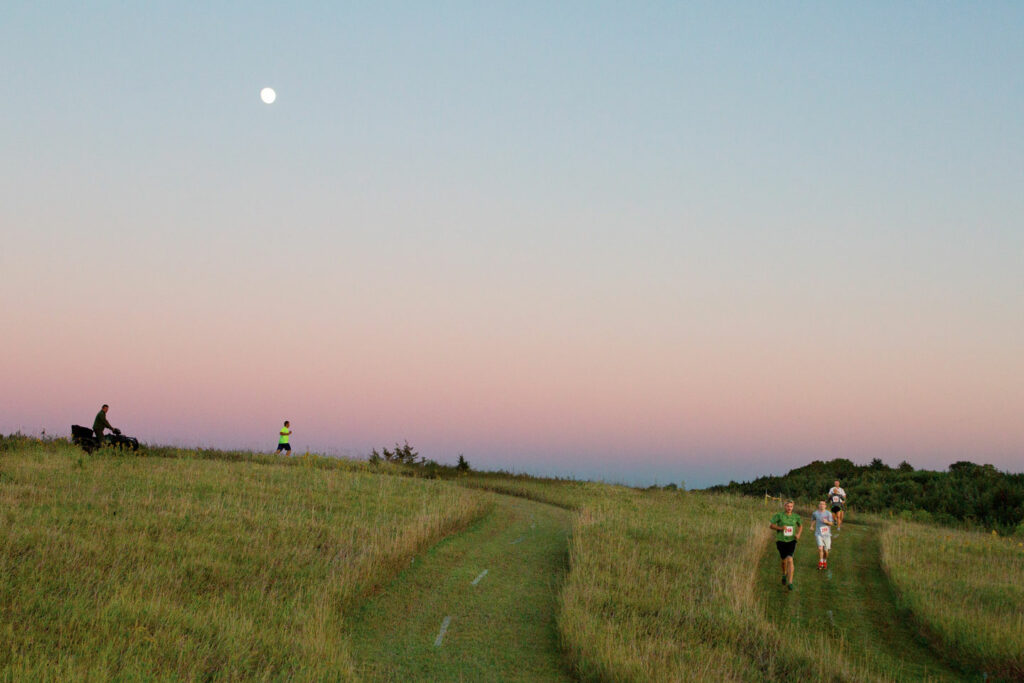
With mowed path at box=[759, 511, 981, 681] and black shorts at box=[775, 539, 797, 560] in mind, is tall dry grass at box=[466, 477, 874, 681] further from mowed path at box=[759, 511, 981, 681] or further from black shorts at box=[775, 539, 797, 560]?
black shorts at box=[775, 539, 797, 560]

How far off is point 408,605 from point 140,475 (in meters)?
15.1

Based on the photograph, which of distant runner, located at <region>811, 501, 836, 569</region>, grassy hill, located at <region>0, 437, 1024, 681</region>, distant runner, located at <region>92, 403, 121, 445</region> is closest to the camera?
grassy hill, located at <region>0, 437, 1024, 681</region>

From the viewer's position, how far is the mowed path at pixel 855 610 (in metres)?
15.7

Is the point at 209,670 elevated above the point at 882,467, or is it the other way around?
the point at 882,467

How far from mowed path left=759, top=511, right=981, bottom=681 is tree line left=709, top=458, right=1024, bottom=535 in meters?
18.8

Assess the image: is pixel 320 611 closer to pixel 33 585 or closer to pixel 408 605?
pixel 408 605

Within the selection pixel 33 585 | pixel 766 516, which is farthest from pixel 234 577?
pixel 766 516

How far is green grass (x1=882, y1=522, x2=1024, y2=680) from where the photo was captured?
15594mm

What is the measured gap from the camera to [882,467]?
6256 cm

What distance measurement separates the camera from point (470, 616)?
1569 centimetres

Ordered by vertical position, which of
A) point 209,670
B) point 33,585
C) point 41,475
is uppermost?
point 41,475

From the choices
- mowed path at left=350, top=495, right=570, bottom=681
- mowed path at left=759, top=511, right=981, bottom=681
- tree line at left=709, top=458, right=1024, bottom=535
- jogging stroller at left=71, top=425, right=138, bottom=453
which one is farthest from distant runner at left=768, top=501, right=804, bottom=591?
jogging stroller at left=71, top=425, right=138, bottom=453

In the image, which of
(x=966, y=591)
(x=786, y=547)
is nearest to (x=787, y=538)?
(x=786, y=547)

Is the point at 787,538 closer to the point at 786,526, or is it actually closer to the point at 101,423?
the point at 786,526
